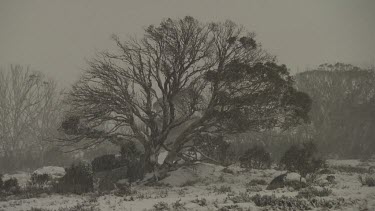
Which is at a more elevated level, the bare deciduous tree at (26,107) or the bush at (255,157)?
the bare deciduous tree at (26,107)

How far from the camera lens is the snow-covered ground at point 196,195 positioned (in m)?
10.8

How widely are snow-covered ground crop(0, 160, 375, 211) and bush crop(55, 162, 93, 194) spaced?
1065 millimetres

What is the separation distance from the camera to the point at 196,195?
45.2ft

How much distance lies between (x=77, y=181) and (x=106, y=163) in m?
3.38

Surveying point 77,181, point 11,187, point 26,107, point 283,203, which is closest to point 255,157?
point 77,181

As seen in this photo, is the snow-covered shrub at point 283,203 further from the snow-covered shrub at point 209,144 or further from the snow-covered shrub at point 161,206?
the snow-covered shrub at point 209,144

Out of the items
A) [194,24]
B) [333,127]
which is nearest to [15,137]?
[194,24]

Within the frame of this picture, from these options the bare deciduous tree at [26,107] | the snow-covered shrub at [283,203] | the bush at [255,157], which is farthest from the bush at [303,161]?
the bare deciduous tree at [26,107]

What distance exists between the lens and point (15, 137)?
4006 cm

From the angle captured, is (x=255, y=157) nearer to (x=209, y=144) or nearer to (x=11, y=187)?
(x=209, y=144)

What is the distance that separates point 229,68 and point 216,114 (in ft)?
7.12

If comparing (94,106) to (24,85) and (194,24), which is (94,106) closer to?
(194,24)

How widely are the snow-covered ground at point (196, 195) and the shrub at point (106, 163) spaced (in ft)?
10.5

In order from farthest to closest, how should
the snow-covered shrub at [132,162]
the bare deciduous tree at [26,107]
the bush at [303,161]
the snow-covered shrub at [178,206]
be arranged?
the bare deciduous tree at [26,107]
the snow-covered shrub at [132,162]
the bush at [303,161]
the snow-covered shrub at [178,206]
